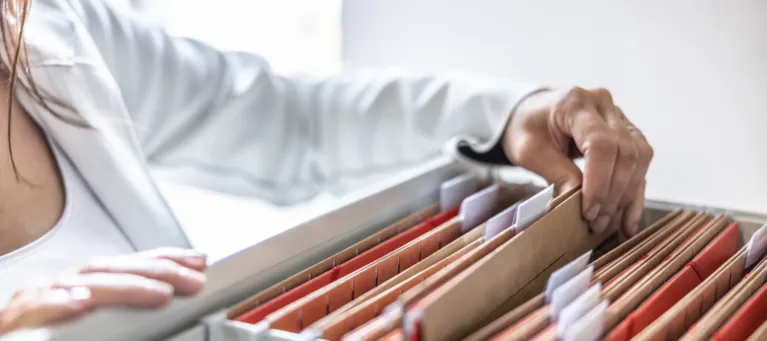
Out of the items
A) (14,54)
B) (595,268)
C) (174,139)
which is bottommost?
(174,139)

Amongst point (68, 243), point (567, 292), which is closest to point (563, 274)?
point (567, 292)

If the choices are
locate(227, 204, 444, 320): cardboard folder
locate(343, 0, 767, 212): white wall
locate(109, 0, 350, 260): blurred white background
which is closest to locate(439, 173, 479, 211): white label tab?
locate(227, 204, 444, 320): cardboard folder

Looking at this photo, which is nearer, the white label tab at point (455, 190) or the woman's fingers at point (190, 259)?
the woman's fingers at point (190, 259)

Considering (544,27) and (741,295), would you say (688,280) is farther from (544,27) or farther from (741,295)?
(544,27)

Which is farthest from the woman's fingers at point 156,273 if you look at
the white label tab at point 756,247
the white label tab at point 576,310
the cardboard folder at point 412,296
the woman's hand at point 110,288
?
the white label tab at point 756,247

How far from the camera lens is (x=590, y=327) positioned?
43 centimetres

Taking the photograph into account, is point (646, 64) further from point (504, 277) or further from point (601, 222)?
point (504, 277)

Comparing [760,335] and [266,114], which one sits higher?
[760,335]

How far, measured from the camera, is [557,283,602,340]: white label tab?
42 centimetres

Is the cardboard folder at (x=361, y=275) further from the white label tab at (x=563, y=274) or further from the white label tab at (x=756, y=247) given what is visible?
the white label tab at (x=756, y=247)

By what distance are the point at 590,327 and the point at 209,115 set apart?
2.74ft

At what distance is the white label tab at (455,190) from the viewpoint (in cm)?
73

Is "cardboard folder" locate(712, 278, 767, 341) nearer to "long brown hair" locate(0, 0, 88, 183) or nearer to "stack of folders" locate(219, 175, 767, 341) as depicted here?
"stack of folders" locate(219, 175, 767, 341)

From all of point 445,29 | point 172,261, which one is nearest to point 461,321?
point 172,261
